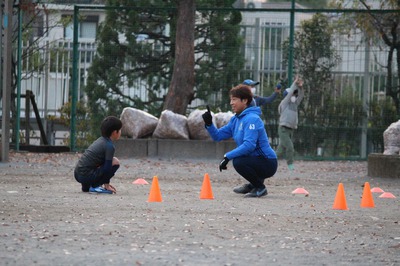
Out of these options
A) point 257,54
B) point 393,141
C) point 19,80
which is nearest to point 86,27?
point 19,80

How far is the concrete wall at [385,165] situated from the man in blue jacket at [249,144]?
4.92 meters

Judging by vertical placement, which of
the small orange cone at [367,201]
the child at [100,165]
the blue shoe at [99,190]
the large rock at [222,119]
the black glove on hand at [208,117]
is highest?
the black glove on hand at [208,117]

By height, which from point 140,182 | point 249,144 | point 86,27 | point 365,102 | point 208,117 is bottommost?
point 140,182

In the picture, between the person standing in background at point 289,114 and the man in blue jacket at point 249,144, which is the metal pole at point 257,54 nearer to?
the person standing in background at point 289,114

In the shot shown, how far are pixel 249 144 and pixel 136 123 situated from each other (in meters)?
9.50

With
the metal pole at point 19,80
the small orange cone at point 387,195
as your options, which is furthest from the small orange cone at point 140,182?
the metal pole at point 19,80

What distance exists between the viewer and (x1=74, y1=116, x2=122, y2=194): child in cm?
1411

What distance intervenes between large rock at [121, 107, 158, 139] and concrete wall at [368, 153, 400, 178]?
5774mm

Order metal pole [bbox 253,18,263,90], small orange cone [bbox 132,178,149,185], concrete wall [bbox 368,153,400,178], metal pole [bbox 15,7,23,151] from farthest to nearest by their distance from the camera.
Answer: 1. metal pole [bbox 253,18,263,90]
2. metal pole [bbox 15,7,23,151]
3. concrete wall [bbox 368,153,400,178]
4. small orange cone [bbox 132,178,149,185]

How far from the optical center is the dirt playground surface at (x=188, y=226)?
27.9 feet

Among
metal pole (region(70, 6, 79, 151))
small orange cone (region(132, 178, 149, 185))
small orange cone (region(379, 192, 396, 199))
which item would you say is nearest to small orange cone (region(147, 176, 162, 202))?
small orange cone (region(132, 178, 149, 185))

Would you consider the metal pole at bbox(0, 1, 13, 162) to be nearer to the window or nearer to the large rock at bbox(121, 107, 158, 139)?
the large rock at bbox(121, 107, 158, 139)

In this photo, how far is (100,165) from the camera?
14266mm

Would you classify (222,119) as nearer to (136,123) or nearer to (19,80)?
(136,123)
